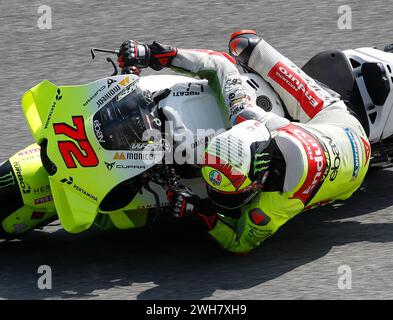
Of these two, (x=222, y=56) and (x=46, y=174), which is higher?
(x=222, y=56)

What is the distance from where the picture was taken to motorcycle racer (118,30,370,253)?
588 centimetres

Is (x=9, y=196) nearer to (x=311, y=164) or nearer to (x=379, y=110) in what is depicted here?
(x=311, y=164)

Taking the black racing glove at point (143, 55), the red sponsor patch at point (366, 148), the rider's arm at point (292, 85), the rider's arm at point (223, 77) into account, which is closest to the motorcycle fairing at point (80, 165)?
the black racing glove at point (143, 55)

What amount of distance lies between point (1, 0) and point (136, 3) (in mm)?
1337

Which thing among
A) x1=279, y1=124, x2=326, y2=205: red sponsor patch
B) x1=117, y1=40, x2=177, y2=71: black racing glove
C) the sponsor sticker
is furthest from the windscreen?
the sponsor sticker

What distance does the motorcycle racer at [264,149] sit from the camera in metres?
5.88

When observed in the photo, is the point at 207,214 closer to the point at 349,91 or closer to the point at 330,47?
the point at 349,91

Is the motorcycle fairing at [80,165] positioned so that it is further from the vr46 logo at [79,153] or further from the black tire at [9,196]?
the black tire at [9,196]

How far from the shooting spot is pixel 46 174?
643cm

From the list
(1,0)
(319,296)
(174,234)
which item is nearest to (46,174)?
(174,234)

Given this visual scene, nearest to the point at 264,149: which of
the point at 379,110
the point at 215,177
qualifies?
the point at 215,177

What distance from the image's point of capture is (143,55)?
666 centimetres

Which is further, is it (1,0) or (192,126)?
(1,0)
